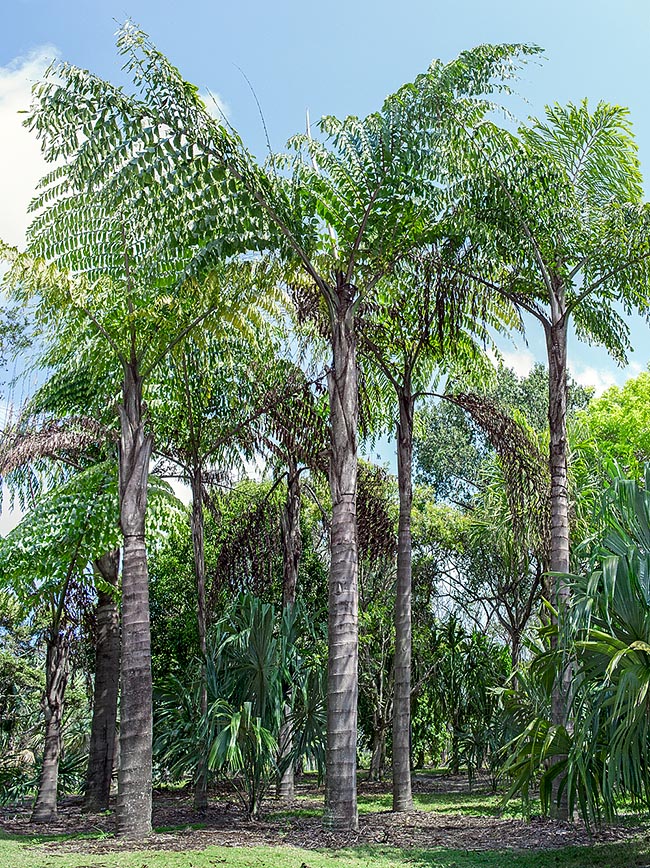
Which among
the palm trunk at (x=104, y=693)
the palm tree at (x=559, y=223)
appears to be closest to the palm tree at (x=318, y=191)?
the palm tree at (x=559, y=223)

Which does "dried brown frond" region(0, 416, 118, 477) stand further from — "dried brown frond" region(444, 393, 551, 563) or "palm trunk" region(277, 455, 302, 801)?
"dried brown frond" region(444, 393, 551, 563)

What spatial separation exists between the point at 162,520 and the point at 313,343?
3716mm

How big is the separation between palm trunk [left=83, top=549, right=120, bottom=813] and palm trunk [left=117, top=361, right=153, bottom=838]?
187 inches

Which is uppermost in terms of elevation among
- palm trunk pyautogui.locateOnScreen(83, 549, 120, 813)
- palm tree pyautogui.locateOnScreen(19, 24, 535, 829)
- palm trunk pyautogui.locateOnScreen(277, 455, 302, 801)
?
palm tree pyautogui.locateOnScreen(19, 24, 535, 829)

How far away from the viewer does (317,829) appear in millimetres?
8352

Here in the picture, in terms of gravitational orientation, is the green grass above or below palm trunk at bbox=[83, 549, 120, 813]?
below

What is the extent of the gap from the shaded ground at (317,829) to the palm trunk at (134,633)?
1.37ft

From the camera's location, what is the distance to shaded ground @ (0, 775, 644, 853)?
7715 millimetres

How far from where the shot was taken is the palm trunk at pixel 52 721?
38.0 feet

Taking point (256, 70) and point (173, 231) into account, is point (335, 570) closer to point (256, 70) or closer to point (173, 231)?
point (173, 231)

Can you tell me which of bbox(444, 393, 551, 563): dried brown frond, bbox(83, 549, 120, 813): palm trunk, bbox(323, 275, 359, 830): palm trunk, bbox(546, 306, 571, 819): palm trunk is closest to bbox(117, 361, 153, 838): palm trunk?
bbox(323, 275, 359, 830): palm trunk

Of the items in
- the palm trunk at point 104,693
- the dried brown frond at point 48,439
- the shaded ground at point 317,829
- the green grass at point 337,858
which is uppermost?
the dried brown frond at point 48,439

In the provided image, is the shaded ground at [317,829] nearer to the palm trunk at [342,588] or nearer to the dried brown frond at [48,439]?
the palm trunk at [342,588]

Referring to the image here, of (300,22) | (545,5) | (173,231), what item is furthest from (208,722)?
(545,5)
